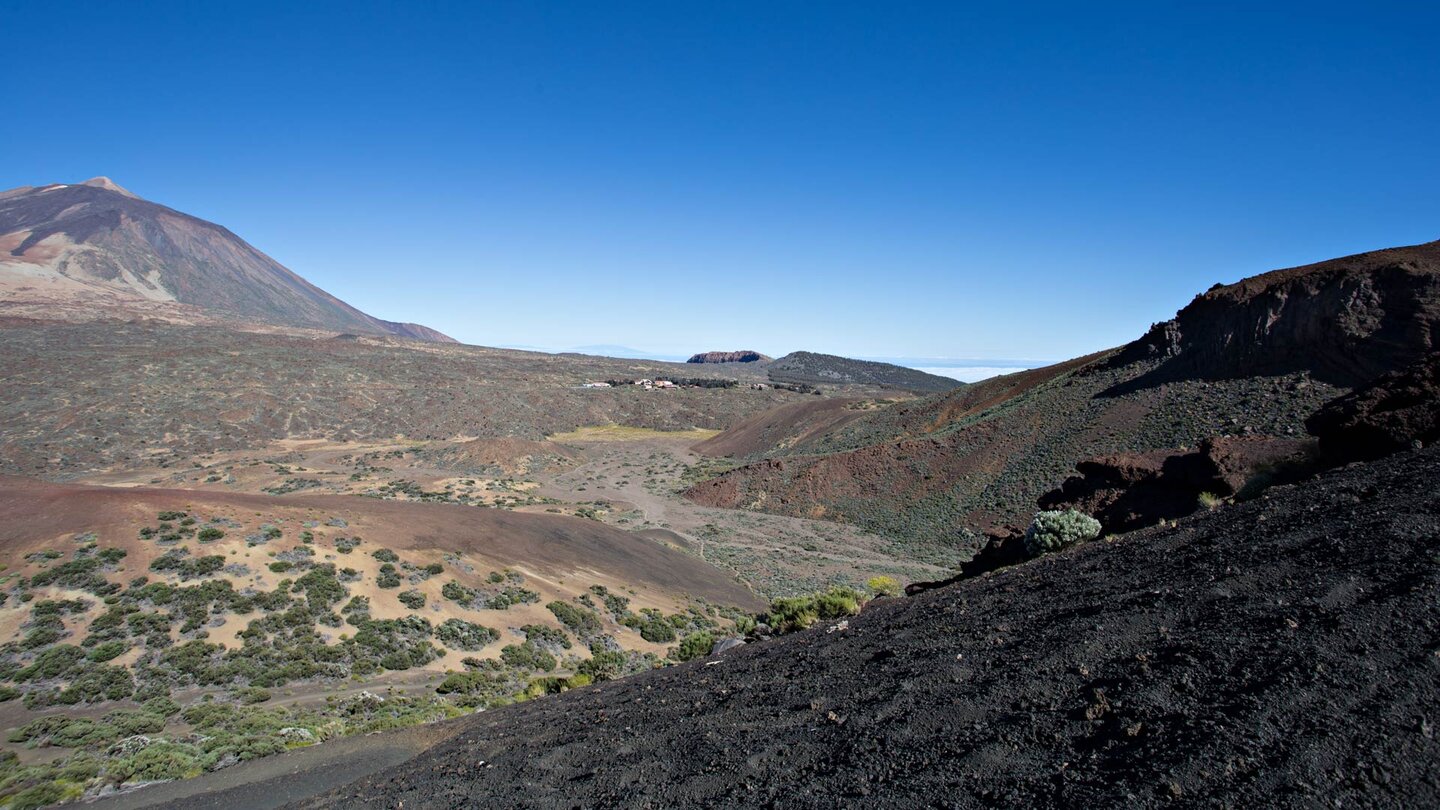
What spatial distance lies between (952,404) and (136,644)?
43.3m

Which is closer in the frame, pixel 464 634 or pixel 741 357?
pixel 464 634

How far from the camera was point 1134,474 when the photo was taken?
17.0 metres

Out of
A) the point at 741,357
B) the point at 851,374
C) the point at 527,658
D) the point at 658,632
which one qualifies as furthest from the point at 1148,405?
the point at 741,357

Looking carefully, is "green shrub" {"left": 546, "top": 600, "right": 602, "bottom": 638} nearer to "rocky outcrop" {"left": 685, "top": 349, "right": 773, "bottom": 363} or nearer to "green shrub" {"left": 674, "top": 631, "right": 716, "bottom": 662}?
"green shrub" {"left": 674, "top": 631, "right": 716, "bottom": 662}

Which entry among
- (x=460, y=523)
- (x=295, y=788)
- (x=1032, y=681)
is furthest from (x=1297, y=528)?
(x=460, y=523)

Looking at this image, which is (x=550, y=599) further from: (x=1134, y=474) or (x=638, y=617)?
(x=1134, y=474)

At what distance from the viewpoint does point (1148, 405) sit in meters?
31.8

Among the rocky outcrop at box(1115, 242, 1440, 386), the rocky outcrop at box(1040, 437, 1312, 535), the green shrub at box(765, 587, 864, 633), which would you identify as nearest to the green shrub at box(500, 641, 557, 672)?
the green shrub at box(765, 587, 864, 633)

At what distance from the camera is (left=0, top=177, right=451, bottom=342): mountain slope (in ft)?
466

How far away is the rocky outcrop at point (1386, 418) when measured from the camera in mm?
9406

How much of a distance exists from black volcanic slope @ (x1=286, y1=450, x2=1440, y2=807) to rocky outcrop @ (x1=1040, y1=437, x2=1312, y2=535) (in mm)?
3185

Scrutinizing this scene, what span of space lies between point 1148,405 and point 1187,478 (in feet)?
66.5

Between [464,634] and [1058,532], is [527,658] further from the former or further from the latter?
[1058,532]

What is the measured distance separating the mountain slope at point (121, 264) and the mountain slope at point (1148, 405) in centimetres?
14867
